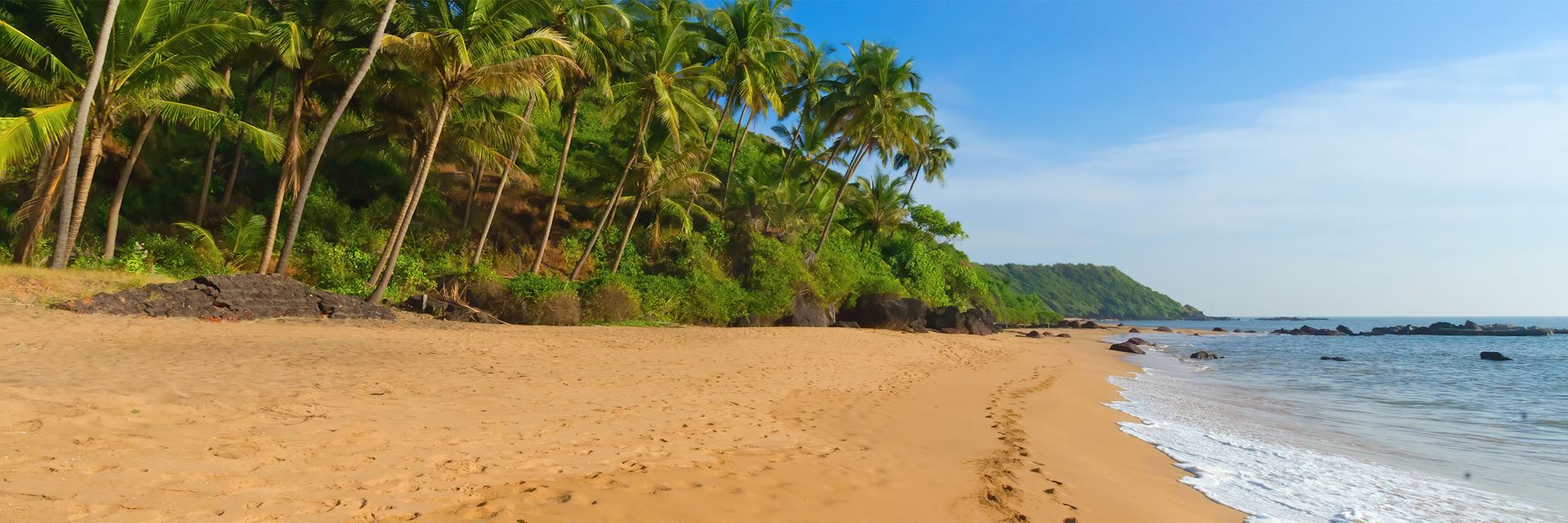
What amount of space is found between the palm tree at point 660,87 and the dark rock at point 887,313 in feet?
27.7

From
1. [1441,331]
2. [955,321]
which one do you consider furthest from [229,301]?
[1441,331]

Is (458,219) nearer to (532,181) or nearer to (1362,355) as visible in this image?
(532,181)

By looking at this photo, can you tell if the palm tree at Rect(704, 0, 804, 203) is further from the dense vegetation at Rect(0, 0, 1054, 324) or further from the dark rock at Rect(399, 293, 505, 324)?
the dark rock at Rect(399, 293, 505, 324)

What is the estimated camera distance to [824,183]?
3247cm

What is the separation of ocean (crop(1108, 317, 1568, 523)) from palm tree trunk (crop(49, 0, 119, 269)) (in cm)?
1546

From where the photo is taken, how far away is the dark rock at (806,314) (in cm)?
2072

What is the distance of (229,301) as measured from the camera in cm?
1132

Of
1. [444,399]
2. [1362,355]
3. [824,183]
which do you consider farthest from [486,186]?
[1362,355]

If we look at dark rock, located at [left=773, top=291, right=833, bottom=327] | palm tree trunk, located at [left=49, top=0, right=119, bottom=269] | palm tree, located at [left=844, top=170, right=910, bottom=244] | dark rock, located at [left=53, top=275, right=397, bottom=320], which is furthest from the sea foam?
palm tree, located at [left=844, top=170, right=910, bottom=244]

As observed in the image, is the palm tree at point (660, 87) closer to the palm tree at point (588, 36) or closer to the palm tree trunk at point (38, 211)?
the palm tree at point (588, 36)

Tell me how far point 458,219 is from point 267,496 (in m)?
19.3

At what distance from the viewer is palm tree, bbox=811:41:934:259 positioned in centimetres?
2527

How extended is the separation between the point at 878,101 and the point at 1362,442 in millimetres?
18603

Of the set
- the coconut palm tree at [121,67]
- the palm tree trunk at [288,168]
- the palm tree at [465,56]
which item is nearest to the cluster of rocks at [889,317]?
the palm tree at [465,56]
